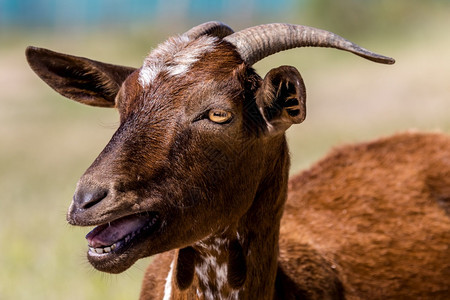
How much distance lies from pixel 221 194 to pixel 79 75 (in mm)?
1419

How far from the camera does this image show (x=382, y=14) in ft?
131

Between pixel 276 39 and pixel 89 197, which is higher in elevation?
pixel 276 39

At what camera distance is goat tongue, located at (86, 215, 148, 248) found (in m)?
4.02

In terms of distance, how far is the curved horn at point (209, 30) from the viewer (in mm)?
4850

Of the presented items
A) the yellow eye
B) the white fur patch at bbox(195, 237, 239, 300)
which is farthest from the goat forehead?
the white fur patch at bbox(195, 237, 239, 300)

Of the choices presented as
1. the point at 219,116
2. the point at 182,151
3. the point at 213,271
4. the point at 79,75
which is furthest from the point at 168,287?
Result: the point at 79,75

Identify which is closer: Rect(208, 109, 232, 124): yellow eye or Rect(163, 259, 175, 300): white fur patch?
Rect(208, 109, 232, 124): yellow eye

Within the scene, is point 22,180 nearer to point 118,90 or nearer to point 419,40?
point 118,90

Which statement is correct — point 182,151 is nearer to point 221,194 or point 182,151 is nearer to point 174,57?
point 221,194

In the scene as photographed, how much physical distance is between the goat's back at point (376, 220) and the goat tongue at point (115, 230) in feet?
5.19

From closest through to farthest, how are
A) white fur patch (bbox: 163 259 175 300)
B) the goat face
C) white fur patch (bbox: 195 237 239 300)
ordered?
the goat face, white fur patch (bbox: 195 237 239 300), white fur patch (bbox: 163 259 175 300)

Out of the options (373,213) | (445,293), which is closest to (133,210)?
(373,213)

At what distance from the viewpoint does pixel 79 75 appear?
5078mm

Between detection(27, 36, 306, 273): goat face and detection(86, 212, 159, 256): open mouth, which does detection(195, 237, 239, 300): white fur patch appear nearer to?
detection(27, 36, 306, 273): goat face
